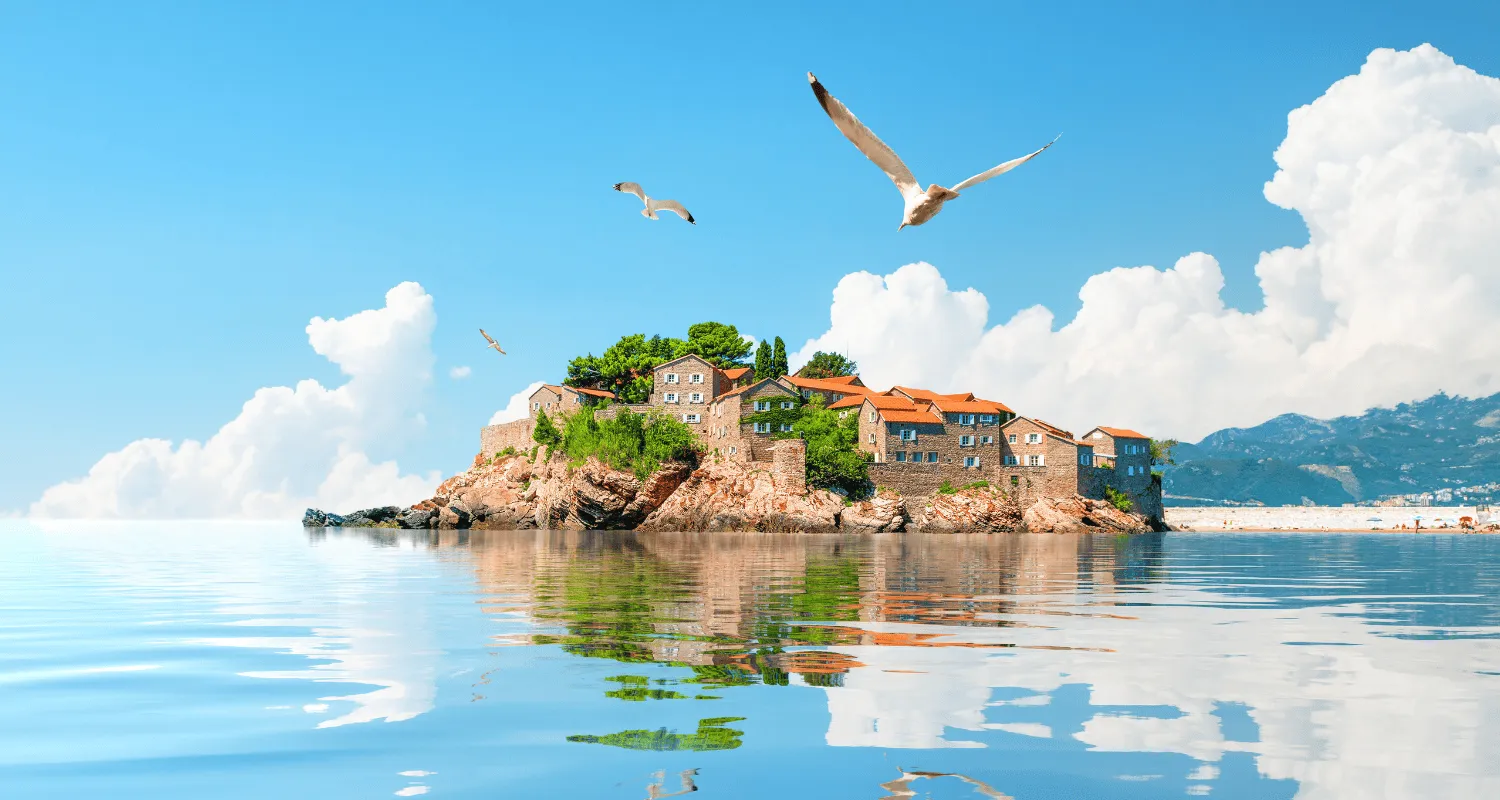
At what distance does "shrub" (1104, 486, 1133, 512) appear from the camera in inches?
3583

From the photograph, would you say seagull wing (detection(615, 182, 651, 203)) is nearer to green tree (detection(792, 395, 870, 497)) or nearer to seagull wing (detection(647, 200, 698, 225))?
seagull wing (detection(647, 200, 698, 225))

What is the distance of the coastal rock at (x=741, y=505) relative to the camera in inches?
3157

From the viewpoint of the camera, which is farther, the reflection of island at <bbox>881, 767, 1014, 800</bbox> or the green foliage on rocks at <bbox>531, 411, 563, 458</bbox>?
the green foliage on rocks at <bbox>531, 411, 563, 458</bbox>

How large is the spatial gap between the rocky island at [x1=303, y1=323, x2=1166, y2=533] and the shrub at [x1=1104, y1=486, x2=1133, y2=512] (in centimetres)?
16

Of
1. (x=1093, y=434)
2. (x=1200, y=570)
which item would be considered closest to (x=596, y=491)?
(x=1093, y=434)

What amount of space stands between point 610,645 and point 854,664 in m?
3.27

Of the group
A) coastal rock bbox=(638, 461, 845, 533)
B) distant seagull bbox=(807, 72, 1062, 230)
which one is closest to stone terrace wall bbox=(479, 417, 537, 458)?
coastal rock bbox=(638, 461, 845, 533)

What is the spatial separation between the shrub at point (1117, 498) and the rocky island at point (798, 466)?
16 cm

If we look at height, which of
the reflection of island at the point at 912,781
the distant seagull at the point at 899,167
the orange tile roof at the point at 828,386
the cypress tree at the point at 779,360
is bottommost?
the reflection of island at the point at 912,781

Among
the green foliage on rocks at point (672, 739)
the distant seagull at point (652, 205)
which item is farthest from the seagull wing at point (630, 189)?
the green foliage on rocks at point (672, 739)

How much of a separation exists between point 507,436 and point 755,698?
97.9 metres

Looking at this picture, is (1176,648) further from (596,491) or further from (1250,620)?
(596,491)

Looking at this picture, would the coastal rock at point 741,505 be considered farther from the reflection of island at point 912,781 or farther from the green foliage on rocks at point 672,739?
the reflection of island at point 912,781

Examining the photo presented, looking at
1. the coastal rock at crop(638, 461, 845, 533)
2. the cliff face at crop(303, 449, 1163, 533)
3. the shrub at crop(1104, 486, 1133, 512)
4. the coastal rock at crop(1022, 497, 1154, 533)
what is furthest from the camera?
the shrub at crop(1104, 486, 1133, 512)
